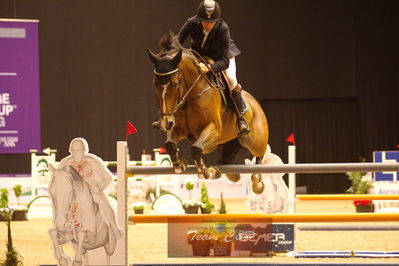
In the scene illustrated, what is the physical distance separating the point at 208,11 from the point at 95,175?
1.18m

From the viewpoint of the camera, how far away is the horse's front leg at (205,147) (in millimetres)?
3533

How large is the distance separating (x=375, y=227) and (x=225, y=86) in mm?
2429

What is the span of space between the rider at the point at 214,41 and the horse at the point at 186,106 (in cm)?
9

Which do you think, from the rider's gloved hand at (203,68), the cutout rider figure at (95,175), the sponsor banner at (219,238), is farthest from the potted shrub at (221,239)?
the rider's gloved hand at (203,68)

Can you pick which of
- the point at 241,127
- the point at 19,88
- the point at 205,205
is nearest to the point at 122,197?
the point at 241,127

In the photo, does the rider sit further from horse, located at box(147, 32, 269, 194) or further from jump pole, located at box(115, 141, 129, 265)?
jump pole, located at box(115, 141, 129, 265)

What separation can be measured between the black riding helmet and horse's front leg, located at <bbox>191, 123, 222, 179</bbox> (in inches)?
24.4

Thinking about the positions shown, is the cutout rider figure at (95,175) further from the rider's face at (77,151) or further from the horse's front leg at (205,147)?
the horse's front leg at (205,147)

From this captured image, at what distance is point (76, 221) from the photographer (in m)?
3.84

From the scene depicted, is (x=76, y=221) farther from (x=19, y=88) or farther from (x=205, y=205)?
(x=19, y=88)

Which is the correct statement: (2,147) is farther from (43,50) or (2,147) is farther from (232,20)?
(232,20)

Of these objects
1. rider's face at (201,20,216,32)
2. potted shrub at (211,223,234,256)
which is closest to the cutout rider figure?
potted shrub at (211,223,234,256)

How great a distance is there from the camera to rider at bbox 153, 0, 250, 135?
3736mm

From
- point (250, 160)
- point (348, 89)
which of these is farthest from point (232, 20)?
point (250, 160)
